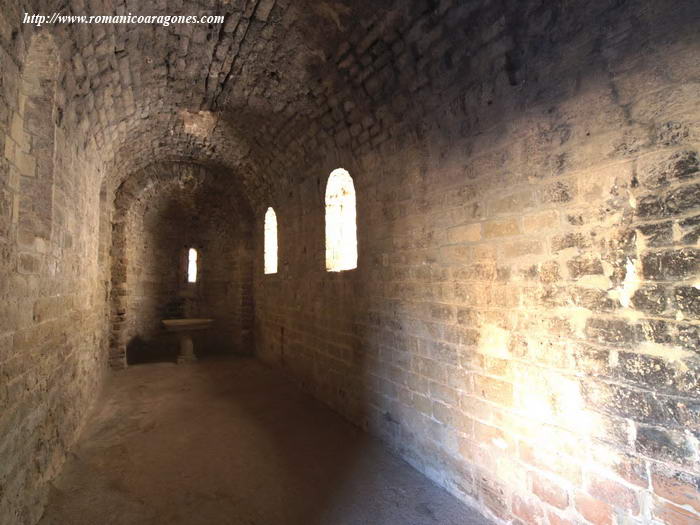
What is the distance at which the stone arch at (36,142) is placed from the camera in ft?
8.57

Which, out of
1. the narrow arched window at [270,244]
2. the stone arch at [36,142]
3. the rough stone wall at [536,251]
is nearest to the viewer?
the rough stone wall at [536,251]

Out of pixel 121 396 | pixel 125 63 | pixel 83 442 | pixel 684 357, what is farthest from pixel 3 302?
pixel 121 396

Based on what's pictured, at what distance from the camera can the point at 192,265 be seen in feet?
36.1

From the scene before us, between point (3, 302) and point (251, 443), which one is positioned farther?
point (251, 443)

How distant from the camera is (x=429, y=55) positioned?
3.18 m

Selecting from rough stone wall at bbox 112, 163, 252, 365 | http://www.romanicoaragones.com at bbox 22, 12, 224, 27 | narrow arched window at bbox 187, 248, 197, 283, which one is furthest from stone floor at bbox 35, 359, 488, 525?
narrow arched window at bbox 187, 248, 197, 283

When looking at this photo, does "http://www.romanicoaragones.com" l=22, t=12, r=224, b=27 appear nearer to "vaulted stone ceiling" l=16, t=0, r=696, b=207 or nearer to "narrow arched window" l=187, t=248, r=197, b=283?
"vaulted stone ceiling" l=16, t=0, r=696, b=207

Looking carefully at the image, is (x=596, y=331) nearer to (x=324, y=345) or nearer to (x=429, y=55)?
(x=429, y=55)

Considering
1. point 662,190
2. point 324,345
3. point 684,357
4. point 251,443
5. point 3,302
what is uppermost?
point 662,190

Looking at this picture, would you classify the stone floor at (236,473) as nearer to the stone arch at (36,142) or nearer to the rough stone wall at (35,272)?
the rough stone wall at (35,272)

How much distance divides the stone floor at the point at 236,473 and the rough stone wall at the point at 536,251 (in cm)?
40

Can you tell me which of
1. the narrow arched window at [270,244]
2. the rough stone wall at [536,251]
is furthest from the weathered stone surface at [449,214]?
the narrow arched window at [270,244]

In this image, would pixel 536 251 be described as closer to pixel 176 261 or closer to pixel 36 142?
pixel 36 142

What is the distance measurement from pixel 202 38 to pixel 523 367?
176 inches
